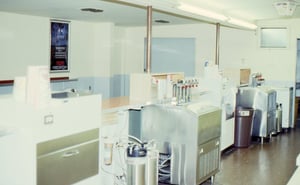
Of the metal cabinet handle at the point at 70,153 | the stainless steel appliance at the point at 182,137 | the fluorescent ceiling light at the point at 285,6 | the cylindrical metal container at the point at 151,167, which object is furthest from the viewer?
the fluorescent ceiling light at the point at 285,6

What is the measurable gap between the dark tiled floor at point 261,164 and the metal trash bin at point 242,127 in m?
0.16

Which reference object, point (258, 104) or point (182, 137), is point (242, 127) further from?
point (182, 137)

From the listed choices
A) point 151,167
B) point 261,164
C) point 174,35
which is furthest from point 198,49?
point 151,167

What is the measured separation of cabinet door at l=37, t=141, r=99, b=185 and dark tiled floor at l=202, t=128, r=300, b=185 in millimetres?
2114

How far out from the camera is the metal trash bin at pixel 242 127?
24.8ft

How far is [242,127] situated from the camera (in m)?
7.57

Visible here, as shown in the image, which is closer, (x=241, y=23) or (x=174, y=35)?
(x=241, y=23)

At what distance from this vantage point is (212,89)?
266 inches

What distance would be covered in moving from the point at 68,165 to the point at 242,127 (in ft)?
15.2

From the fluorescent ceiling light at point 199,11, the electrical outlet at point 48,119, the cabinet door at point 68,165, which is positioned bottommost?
the cabinet door at point 68,165

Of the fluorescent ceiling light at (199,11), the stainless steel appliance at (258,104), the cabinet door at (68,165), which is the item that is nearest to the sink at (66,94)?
the cabinet door at (68,165)

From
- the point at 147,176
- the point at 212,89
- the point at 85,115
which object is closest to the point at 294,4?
the point at 212,89

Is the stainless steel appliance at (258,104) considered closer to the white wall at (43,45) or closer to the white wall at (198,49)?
the white wall at (198,49)

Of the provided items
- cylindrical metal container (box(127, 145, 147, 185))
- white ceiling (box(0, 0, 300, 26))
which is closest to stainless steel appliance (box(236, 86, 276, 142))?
white ceiling (box(0, 0, 300, 26))
